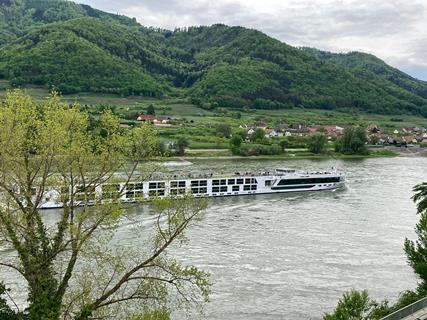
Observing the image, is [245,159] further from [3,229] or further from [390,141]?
[3,229]

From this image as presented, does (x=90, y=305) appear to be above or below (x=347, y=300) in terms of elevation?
above

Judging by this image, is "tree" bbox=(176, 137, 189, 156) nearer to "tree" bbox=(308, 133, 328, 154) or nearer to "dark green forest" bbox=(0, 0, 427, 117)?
"tree" bbox=(308, 133, 328, 154)

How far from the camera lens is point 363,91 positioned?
524 feet

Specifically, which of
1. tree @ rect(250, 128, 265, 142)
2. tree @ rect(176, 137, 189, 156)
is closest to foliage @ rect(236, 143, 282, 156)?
tree @ rect(250, 128, 265, 142)

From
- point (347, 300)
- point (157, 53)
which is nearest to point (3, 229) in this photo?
point (347, 300)

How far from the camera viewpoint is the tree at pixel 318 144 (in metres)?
80.2

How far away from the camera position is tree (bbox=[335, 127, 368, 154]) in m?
81.9

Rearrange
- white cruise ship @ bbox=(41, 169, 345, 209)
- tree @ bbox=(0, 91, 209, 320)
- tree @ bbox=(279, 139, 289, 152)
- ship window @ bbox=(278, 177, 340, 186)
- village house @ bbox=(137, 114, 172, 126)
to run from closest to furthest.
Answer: tree @ bbox=(0, 91, 209, 320)
white cruise ship @ bbox=(41, 169, 345, 209)
ship window @ bbox=(278, 177, 340, 186)
tree @ bbox=(279, 139, 289, 152)
village house @ bbox=(137, 114, 172, 126)

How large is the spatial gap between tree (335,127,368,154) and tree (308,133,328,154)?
3.20m

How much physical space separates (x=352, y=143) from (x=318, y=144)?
555 centimetres

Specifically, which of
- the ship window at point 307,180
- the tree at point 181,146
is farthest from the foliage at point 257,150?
the ship window at point 307,180

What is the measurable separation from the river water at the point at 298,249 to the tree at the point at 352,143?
102 ft

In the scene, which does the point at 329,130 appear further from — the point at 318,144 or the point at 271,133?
the point at 318,144

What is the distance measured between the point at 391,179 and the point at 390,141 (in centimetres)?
4768
